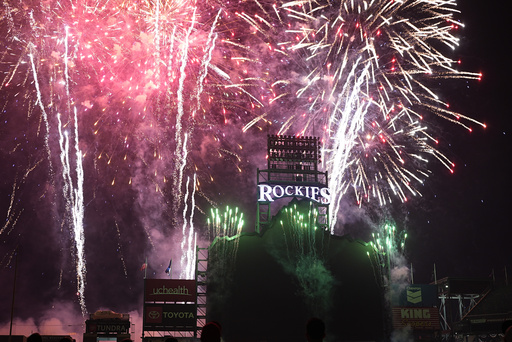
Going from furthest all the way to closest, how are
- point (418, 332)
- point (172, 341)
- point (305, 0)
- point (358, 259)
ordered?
point (418, 332), point (358, 259), point (305, 0), point (172, 341)

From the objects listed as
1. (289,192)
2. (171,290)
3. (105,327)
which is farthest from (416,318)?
(105,327)

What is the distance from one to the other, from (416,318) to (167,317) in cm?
2425

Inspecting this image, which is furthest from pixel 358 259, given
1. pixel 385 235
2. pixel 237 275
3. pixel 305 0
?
pixel 305 0

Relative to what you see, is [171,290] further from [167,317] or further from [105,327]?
[105,327]

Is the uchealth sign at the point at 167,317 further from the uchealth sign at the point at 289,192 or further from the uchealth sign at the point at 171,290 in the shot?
the uchealth sign at the point at 289,192

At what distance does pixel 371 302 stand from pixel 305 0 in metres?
25.9

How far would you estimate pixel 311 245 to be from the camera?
156 ft

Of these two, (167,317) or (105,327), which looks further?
(105,327)

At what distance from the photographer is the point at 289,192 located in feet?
167

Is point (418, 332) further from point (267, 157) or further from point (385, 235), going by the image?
point (267, 157)

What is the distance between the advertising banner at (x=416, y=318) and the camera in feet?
172

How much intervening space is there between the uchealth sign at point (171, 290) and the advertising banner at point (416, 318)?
20209 millimetres

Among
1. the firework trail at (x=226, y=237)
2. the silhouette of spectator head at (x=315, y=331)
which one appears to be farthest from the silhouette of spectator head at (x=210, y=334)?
the firework trail at (x=226, y=237)

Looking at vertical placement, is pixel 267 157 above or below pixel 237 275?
above
